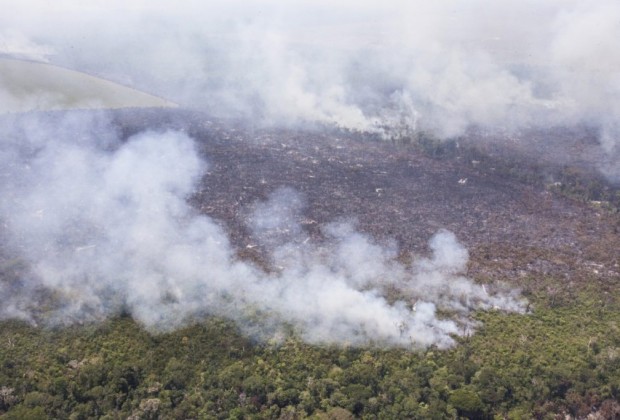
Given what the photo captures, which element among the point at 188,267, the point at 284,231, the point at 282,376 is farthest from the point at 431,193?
the point at 282,376

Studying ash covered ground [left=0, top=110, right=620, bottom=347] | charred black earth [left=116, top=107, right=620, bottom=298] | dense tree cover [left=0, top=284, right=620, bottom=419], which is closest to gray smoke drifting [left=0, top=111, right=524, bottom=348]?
ash covered ground [left=0, top=110, right=620, bottom=347]

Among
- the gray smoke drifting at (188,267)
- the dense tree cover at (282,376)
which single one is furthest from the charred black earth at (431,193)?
the dense tree cover at (282,376)

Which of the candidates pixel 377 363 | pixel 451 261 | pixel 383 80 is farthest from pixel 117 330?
pixel 383 80

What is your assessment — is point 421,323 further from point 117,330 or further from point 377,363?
point 117,330

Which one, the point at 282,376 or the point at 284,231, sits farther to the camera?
the point at 284,231

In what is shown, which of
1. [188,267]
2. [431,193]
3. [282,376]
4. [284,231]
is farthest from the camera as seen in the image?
[431,193]

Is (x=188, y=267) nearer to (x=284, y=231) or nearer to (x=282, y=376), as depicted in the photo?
(x=284, y=231)

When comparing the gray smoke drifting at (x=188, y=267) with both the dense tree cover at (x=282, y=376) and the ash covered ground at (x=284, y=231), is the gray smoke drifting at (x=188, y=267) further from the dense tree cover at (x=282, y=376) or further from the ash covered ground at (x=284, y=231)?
the dense tree cover at (x=282, y=376)

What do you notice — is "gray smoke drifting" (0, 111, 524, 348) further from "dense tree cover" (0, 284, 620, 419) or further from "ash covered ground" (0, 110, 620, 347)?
"dense tree cover" (0, 284, 620, 419)
